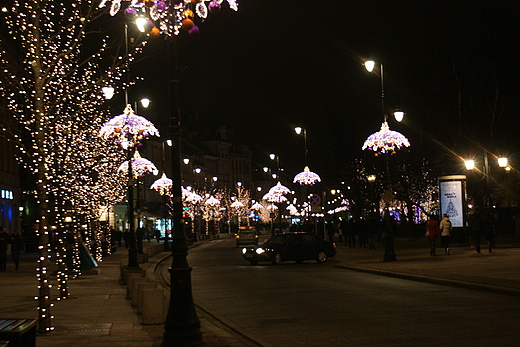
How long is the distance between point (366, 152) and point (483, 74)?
51.2 feet

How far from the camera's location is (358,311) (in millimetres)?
15875

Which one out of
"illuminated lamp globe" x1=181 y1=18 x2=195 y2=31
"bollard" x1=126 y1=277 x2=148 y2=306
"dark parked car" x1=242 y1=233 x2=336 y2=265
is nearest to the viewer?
"illuminated lamp globe" x1=181 y1=18 x2=195 y2=31

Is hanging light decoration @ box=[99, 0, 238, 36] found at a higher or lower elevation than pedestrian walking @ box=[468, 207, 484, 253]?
higher

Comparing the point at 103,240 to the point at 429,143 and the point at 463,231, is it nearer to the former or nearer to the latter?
the point at 463,231

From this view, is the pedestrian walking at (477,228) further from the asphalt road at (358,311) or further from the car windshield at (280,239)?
the asphalt road at (358,311)

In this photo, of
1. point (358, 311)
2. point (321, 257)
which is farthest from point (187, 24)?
point (321, 257)

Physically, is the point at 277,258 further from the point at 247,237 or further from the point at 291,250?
the point at 247,237

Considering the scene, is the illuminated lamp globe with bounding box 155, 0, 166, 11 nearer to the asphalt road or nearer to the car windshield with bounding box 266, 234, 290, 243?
the asphalt road

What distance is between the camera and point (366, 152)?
221 ft

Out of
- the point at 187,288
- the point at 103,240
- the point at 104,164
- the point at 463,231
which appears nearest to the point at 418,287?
the point at 187,288

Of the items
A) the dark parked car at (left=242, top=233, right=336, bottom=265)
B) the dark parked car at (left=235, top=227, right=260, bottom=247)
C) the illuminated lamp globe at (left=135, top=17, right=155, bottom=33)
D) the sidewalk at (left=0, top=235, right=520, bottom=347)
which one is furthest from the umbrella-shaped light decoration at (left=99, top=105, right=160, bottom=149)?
the dark parked car at (left=235, top=227, right=260, bottom=247)

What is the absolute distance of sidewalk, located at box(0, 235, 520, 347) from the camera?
12.9m

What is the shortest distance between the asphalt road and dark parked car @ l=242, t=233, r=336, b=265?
8.98 m

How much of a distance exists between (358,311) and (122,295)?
764 centimetres
